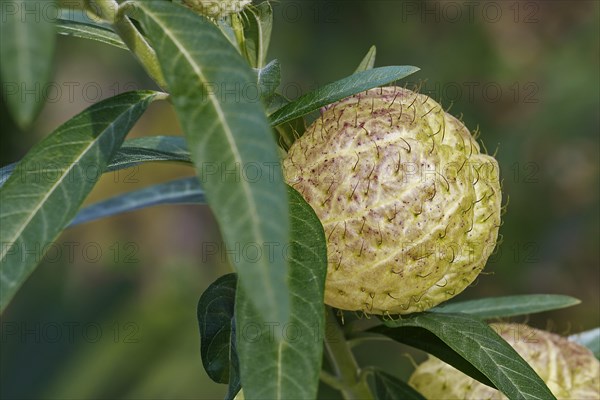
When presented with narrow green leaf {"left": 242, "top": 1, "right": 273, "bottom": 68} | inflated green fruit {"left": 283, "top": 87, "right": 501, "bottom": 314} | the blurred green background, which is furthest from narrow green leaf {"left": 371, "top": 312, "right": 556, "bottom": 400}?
the blurred green background

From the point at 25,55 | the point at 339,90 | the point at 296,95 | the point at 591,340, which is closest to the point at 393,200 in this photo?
the point at 339,90

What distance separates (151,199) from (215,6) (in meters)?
0.75

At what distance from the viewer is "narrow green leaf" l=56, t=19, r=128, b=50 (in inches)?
43.7

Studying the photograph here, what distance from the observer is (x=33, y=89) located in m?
0.70

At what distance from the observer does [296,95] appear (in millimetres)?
3576

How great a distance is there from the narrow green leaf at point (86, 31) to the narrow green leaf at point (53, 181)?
0.17 meters

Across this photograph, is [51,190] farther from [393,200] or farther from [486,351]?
[486,351]

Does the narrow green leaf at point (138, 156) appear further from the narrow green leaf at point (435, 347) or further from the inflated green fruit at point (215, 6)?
the narrow green leaf at point (435, 347)

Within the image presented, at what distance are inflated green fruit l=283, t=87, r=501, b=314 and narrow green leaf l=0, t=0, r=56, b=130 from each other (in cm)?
43

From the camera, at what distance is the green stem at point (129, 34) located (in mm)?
957

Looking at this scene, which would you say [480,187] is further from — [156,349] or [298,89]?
[298,89]

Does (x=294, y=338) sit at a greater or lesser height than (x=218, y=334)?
greater

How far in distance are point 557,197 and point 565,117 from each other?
1.19 ft

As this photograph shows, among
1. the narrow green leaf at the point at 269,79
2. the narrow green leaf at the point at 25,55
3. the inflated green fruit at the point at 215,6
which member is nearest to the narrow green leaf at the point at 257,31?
the narrow green leaf at the point at 269,79
